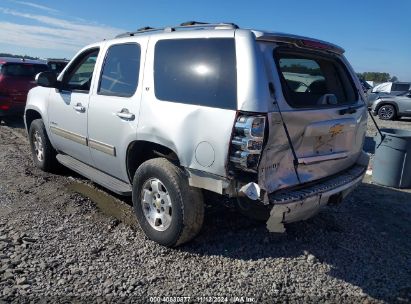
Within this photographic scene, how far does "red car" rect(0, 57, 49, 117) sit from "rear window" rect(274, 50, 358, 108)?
8.76 metres

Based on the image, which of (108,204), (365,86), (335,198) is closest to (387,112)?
(365,86)

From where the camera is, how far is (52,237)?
13.1ft

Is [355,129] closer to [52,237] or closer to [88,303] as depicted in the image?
[88,303]

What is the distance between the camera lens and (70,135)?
508 cm

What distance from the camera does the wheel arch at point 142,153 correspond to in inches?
151

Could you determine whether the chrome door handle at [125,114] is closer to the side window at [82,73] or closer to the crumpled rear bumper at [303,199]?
the side window at [82,73]

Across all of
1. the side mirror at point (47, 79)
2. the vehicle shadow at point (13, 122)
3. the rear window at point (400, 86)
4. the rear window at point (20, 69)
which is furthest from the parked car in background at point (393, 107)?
the side mirror at point (47, 79)

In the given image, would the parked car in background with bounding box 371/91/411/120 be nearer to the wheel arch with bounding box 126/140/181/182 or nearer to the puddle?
the puddle

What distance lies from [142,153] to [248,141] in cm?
159

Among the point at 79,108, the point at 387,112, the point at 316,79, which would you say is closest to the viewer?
the point at 316,79

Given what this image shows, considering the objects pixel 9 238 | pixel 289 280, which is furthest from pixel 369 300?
pixel 9 238

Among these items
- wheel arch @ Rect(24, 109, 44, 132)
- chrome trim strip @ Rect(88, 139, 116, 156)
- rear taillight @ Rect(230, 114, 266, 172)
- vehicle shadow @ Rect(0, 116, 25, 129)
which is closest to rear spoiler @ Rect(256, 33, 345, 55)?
rear taillight @ Rect(230, 114, 266, 172)

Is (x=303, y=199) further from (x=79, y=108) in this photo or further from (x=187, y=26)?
(x=79, y=108)

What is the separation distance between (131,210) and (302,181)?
2.24 m
